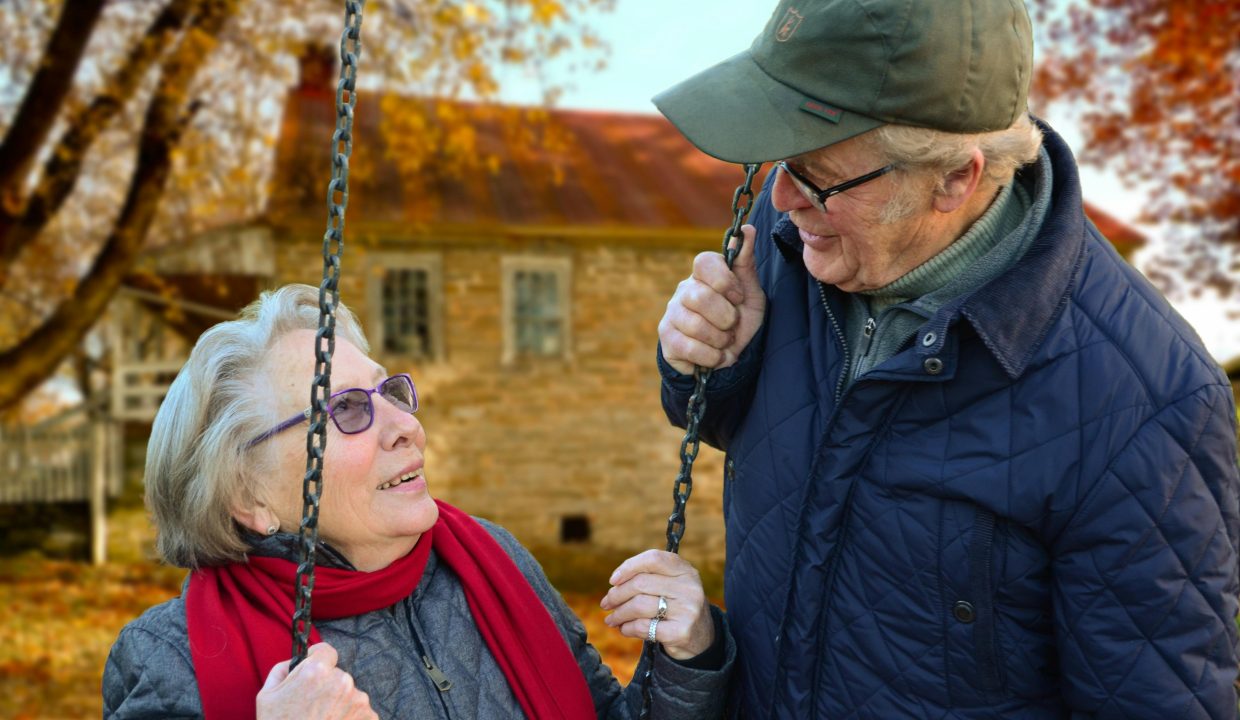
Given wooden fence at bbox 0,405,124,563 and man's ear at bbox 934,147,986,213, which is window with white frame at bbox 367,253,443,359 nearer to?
wooden fence at bbox 0,405,124,563

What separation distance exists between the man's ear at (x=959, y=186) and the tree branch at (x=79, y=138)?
8052 millimetres

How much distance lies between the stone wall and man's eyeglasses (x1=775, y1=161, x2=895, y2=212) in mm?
11982

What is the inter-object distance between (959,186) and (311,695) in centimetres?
144

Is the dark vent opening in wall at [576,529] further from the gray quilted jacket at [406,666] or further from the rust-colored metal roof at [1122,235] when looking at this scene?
the gray quilted jacket at [406,666]

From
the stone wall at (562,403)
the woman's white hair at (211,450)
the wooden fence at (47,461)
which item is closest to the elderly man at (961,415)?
the woman's white hair at (211,450)

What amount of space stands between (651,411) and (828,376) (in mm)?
12353

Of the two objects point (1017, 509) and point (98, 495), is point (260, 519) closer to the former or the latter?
point (1017, 509)

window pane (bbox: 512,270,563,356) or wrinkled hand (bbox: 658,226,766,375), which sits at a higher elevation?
wrinkled hand (bbox: 658,226,766,375)

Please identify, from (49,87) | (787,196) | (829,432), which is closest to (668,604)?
(829,432)

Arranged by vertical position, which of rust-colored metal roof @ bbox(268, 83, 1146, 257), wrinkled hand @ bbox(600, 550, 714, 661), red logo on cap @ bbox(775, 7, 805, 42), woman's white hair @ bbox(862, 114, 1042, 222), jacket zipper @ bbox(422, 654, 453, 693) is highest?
rust-colored metal roof @ bbox(268, 83, 1146, 257)

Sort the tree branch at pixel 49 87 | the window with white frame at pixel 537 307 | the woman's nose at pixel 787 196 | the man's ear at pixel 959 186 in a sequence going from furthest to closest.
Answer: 1. the window with white frame at pixel 537 307
2. the tree branch at pixel 49 87
3. the woman's nose at pixel 787 196
4. the man's ear at pixel 959 186

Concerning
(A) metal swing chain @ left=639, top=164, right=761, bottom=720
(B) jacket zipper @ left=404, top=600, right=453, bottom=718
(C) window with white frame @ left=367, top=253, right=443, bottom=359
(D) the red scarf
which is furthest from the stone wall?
(A) metal swing chain @ left=639, top=164, right=761, bottom=720

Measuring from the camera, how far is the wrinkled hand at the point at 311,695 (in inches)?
71.9

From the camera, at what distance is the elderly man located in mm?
1645
